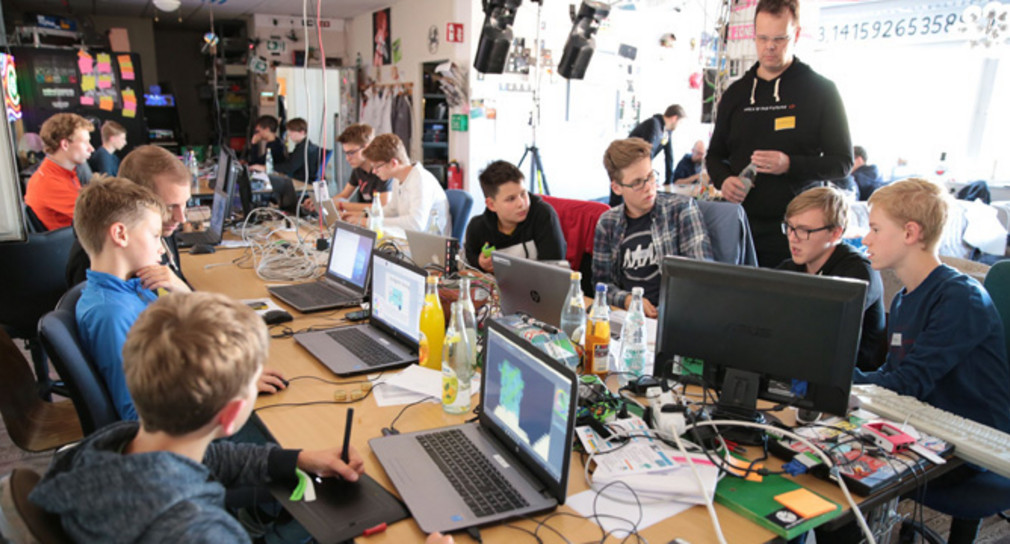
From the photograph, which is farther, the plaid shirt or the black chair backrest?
the plaid shirt

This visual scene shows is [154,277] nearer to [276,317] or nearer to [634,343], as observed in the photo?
[276,317]

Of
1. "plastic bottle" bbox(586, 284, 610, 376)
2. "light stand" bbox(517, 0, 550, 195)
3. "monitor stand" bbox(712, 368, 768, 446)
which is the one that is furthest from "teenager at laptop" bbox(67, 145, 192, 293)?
"light stand" bbox(517, 0, 550, 195)

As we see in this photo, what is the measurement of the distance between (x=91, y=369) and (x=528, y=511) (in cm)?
122

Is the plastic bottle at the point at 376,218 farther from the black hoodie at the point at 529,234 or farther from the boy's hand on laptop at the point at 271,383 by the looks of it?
the boy's hand on laptop at the point at 271,383

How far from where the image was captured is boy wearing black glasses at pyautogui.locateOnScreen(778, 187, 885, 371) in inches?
80.6

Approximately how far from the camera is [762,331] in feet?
4.86

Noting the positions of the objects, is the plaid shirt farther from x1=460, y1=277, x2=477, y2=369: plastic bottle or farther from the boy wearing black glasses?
x1=460, y1=277, x2=477, y2=369: plastic bottle

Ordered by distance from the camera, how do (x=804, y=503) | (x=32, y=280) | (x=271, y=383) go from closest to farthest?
1. (x=804, y=503)
2. (x=271, y=383)
3. (x=32, y=280)

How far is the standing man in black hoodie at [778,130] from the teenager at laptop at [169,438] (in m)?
2.20

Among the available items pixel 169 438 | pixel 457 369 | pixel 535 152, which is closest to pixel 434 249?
pixel 457 369

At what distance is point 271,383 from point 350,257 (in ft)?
3.26

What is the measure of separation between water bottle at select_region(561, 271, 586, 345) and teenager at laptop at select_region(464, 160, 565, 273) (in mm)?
1070

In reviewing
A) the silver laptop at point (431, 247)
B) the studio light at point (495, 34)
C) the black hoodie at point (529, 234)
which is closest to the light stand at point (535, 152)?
the studio light at point (495, 34)

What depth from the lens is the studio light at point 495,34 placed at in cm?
483
